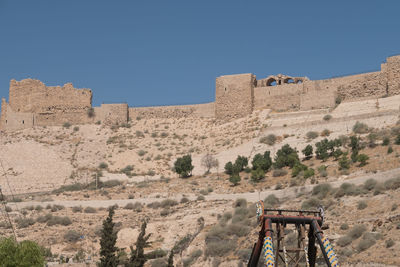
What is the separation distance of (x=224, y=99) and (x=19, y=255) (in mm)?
26530

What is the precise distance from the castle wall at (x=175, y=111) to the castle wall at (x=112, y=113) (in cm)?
115

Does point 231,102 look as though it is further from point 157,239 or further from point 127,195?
point 157,239

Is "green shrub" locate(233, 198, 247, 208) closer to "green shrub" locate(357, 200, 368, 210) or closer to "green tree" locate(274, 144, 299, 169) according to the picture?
"green tree" locate(274, 144, 299, 169)

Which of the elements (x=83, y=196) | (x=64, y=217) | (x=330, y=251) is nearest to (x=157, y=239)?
(x=64, y=217)

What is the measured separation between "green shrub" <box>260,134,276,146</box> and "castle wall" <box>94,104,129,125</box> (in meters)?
13.3

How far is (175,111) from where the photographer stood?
155ft

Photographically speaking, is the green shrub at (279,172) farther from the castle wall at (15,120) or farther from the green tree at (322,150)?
the castle wall at (15,120)

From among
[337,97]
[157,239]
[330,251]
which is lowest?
[157,239]

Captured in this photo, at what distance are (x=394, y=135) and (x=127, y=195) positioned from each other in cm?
1453

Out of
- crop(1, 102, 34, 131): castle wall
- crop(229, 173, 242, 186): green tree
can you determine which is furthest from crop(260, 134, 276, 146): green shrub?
crop(1, 102, 34, 131): castle wall

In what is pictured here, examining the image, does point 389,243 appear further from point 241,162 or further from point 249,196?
point 241,162

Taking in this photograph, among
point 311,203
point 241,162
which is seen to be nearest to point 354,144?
point 241,162

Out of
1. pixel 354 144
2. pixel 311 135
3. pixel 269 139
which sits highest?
pixel 311 135

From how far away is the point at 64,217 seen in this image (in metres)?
29.9
